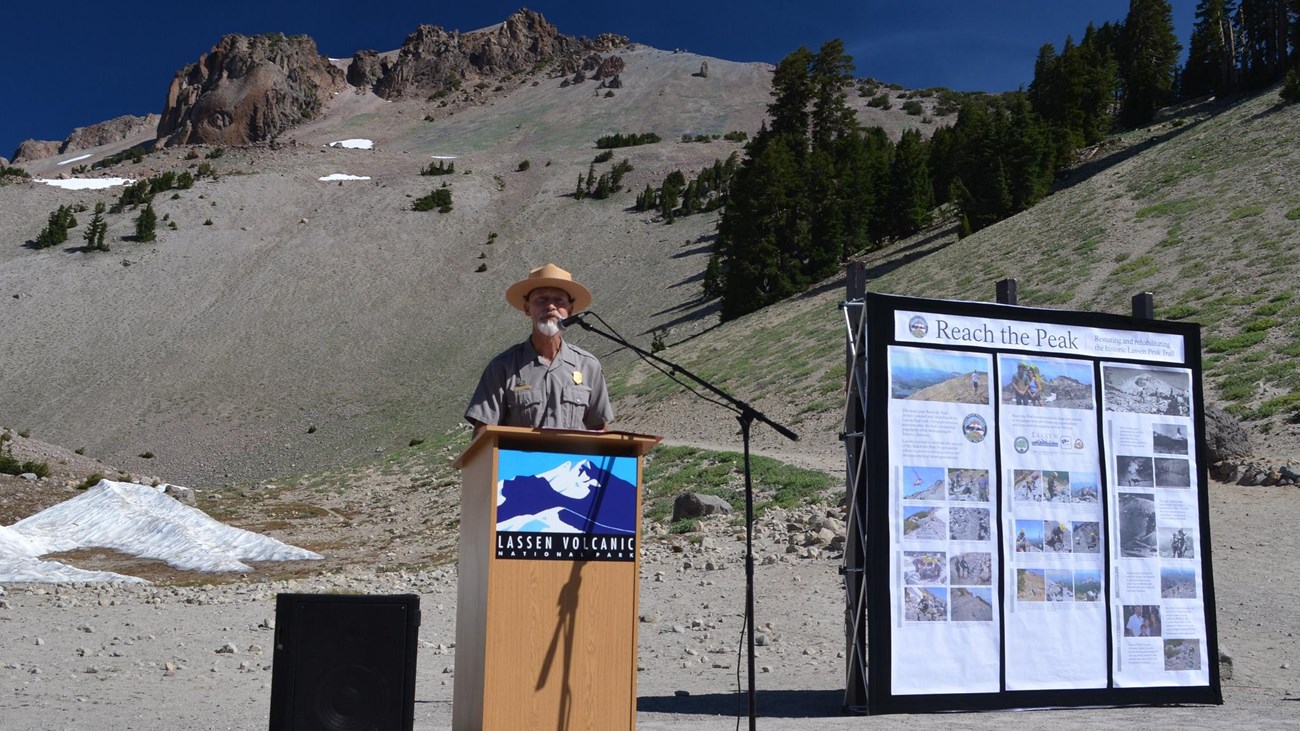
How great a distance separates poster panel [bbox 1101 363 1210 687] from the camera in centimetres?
781

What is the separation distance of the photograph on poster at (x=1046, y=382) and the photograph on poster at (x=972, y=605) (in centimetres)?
132

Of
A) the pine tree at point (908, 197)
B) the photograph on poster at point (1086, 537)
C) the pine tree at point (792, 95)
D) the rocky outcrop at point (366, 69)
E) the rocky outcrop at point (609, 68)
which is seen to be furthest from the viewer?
the rocky outcrop at point (366, 69)

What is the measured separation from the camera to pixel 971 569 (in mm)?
7434

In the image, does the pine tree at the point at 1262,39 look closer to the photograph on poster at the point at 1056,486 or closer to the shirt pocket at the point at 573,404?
the photograph on poster at the point at 1056,486

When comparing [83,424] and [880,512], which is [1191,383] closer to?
[880,512]

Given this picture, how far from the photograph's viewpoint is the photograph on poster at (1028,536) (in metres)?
7.59

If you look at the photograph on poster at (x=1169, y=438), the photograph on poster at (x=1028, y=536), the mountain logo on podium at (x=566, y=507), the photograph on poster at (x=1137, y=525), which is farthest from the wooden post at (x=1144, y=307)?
the mountain logo on podium at (x=566, y=507)

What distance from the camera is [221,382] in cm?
5497

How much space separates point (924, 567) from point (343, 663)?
4048 millimetres

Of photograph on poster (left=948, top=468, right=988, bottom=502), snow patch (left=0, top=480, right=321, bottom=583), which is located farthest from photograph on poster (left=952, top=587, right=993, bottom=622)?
snow patch (left=0, top=480, right=321, bottom=583)

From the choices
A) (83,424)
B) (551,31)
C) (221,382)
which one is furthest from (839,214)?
(551,31)

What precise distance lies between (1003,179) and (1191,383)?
124 feet

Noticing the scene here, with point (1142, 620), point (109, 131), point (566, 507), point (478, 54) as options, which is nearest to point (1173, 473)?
point (1142, 620)

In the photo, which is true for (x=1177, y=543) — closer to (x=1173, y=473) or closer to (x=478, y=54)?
(x=1173, y=473)
